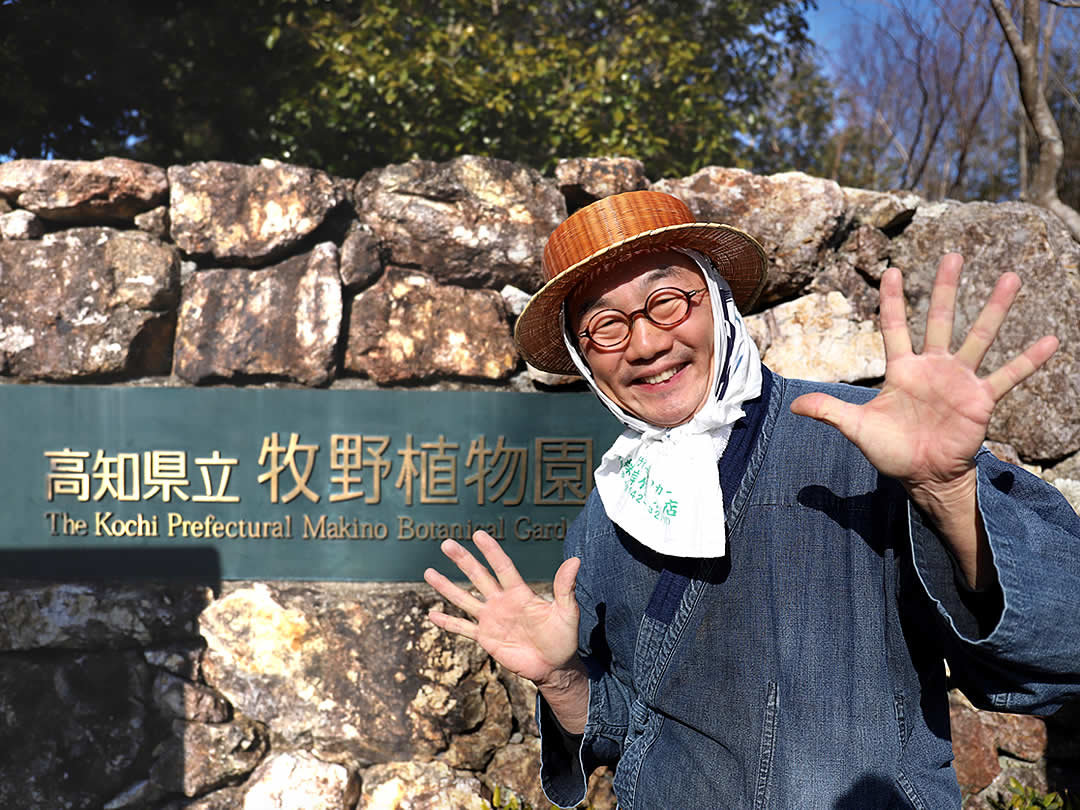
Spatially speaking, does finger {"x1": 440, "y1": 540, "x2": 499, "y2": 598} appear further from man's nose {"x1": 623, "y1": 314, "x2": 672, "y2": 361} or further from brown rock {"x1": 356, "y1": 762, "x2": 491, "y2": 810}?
brown rock {"x1": 356, "y1": 762, "x2": 491, "y2": 810}

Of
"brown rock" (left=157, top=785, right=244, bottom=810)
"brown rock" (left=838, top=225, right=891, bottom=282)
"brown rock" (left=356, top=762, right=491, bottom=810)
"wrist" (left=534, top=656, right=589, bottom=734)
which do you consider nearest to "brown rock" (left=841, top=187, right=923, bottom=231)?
"brown rock" (left=838, top=225, right=891, bottom=282)

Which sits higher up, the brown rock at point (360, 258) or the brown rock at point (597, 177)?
the brown rock at point (597, 177)

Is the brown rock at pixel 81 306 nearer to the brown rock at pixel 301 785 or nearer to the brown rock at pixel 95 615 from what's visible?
the brown rock at pixel 95 615

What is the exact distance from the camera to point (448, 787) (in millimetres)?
2723

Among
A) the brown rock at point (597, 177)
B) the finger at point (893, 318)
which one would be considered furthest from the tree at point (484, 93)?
the finger at point (893, 318)

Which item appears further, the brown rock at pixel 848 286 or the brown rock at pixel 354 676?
the brown rock at pixel 848 286

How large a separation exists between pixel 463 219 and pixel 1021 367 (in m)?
2.09

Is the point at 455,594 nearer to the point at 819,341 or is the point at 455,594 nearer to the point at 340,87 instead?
the point at 819,341

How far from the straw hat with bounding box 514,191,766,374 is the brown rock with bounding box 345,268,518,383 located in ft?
3.62

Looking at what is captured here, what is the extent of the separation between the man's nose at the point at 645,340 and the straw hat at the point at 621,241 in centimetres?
14

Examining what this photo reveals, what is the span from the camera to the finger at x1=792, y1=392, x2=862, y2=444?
1.10 meters

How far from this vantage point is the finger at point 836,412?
1.10 metres

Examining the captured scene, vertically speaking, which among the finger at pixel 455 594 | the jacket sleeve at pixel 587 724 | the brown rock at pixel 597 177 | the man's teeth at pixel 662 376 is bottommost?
the jacket sleeve at pixel 587 724

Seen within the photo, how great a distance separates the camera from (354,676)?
8.96ft
